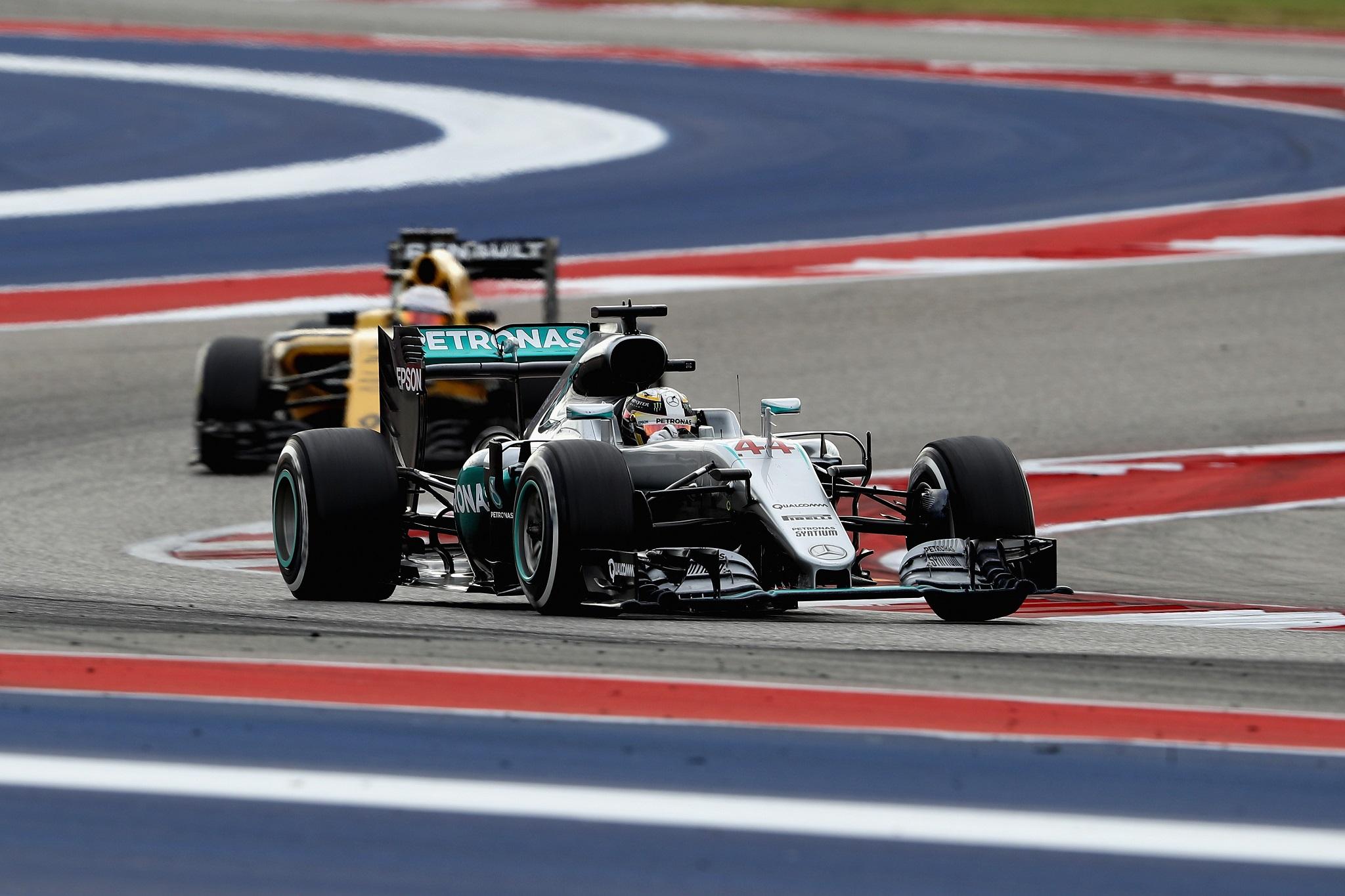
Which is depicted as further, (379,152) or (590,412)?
(379,152)

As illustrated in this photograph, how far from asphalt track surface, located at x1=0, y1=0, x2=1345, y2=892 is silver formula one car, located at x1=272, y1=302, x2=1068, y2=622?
0.20m

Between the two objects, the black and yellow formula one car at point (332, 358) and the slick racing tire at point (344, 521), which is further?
the black and yellow formula one car at point (332, 358)

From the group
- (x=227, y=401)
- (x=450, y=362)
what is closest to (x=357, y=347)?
(x=227, y=401)

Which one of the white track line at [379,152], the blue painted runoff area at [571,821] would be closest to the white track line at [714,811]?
the blue painted runoff area at [571,821]

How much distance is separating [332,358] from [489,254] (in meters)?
1.38

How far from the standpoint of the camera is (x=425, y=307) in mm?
15539

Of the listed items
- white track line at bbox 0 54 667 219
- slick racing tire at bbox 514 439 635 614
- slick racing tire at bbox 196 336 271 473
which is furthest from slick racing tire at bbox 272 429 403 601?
white track line at bbox 0 54 667 219

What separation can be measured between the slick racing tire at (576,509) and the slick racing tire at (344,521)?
4.33 ft

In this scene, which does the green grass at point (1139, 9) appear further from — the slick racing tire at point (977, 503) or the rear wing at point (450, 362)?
the slick racing tire at point (977, 503)

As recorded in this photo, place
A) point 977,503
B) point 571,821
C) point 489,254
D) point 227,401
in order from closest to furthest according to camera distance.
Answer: point 571,821
point 977,503
point 227,401
point 489,254

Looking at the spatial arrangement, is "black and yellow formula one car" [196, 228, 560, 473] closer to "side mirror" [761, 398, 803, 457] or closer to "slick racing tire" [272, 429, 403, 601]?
"slick racing tire" [272, 429, 403, 601]

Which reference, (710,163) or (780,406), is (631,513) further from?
(710,163)

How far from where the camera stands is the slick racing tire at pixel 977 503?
9.39 metres

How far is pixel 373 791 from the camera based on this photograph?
5.66 meters
